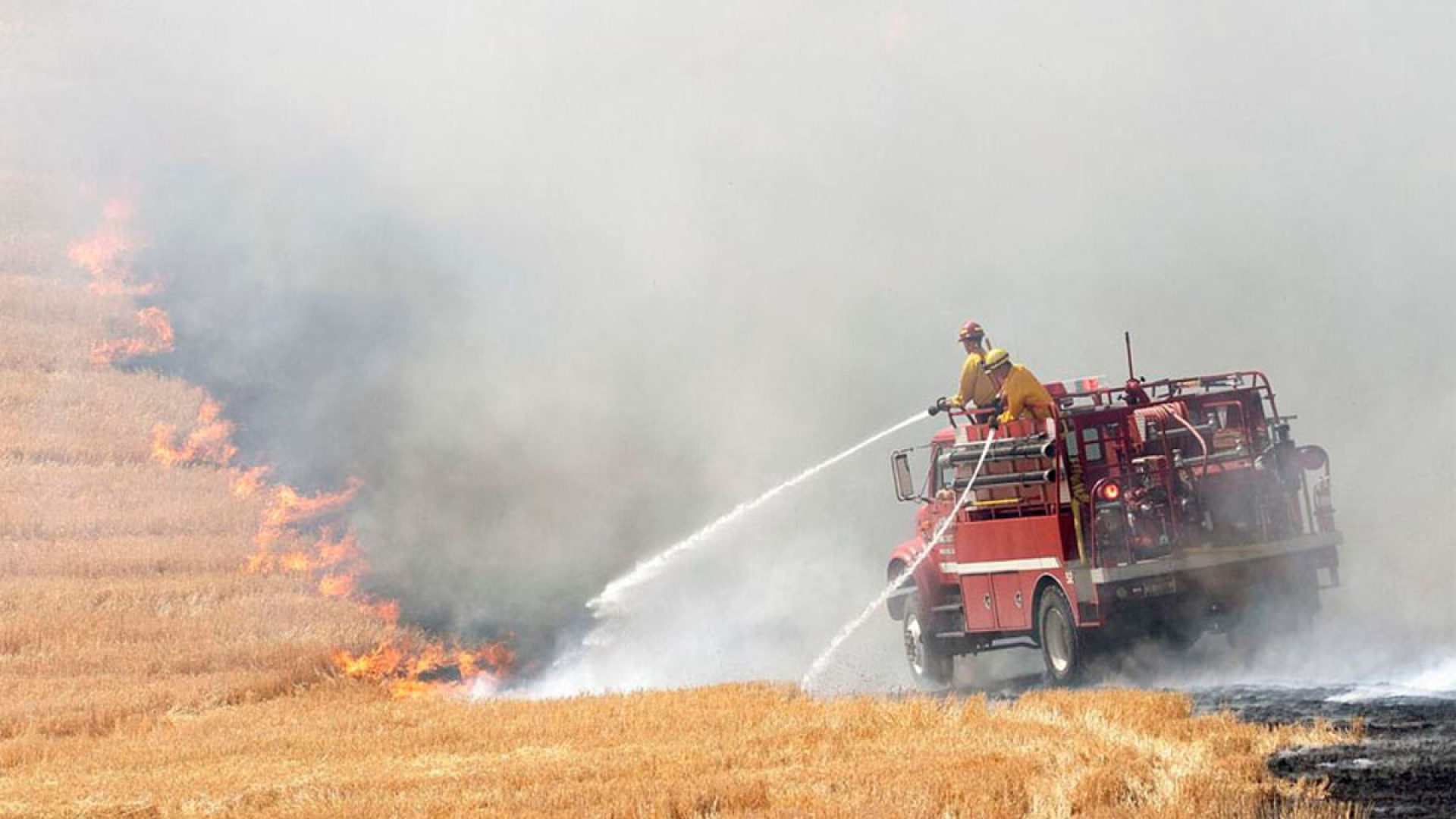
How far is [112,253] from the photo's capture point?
32.4 meters

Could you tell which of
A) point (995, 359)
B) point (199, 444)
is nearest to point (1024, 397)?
point (995, 359)

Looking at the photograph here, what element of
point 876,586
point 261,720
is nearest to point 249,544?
point 261,720

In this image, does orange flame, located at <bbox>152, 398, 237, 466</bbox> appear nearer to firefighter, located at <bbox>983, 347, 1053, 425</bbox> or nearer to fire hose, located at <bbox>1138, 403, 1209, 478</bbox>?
firefighter, located at <bbox>983, 347, 1053, 425</bbox>

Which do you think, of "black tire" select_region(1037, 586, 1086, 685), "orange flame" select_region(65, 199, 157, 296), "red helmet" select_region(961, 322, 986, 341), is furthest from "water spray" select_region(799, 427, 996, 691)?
"orange flame" select_region(65, 199, 157, 296)

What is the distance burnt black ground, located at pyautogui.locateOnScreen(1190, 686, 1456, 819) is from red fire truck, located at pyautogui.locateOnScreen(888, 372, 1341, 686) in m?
0.94

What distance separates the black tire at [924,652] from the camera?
18.8 metres

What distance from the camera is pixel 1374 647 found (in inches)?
651

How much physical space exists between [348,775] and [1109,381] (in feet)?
74.8

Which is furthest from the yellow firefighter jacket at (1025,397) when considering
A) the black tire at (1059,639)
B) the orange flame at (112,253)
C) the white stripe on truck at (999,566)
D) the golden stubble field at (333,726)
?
the orange flame at (112,253)

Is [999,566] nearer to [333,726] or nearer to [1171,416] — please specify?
[1171,416]

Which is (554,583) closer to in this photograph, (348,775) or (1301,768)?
(348,775)

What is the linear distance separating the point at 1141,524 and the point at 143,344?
19739 mm

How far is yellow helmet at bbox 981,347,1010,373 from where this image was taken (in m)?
17.6

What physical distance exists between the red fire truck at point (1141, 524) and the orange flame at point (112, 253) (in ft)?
62.8
